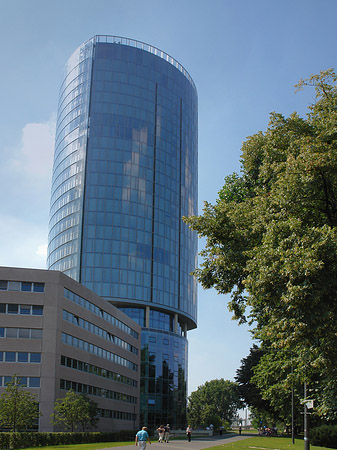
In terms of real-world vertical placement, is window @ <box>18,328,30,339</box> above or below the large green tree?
below

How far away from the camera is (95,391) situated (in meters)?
66.2

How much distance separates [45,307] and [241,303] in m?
31.5

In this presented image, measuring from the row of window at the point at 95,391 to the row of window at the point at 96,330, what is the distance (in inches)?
258

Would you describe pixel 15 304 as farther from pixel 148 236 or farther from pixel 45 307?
pixel 148 236

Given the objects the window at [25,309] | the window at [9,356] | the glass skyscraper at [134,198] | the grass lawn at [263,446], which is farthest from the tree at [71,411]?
the glass skyscraper at [134,198]

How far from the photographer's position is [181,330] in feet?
364

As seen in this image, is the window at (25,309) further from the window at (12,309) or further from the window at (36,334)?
the window at (36,334)

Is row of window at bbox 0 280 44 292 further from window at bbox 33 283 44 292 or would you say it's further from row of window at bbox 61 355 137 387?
row of window at bbox 61 355 137 387

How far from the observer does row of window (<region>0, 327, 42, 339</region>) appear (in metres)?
51.0

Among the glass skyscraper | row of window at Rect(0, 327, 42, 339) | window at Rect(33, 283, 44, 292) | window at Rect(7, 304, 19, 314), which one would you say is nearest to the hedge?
row of window at Rect(0, 327, 42, 339)

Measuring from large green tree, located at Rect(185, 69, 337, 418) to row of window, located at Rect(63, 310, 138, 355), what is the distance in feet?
112

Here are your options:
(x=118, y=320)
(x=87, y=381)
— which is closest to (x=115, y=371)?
(x=118, y=320)

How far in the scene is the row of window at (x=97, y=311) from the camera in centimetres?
5844

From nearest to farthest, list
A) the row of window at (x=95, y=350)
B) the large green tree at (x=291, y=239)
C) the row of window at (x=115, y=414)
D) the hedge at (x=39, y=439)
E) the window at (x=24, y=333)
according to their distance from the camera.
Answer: the large green tree at (x=291, y=239)
the hedge at (x=39, y=439)
the window at (x=24, y=333)
the row of window at (x=95, y=350)
the row of window at (x=115, y=414)
